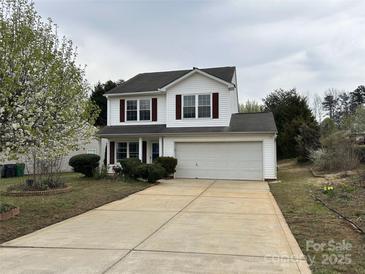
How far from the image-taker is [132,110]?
22.7 m

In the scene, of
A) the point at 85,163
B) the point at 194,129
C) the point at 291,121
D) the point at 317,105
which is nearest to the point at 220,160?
the point at 194,129

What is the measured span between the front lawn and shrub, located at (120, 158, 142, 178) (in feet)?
4.78

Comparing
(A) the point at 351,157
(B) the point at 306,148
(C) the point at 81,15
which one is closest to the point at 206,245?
(C) the point at 81,15

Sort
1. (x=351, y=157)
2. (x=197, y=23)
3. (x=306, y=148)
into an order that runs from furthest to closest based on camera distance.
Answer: (x=306, y=148)
(x=351, y=157)
(x=197, y=23)

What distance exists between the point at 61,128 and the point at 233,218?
5719 mm

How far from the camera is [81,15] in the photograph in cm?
1351

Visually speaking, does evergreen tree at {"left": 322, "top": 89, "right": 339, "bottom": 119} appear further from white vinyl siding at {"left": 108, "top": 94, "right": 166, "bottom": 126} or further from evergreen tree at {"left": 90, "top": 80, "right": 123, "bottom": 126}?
white vinyl siding at {"left": 108, "top": 94, "right": 166, "bottom": 126}

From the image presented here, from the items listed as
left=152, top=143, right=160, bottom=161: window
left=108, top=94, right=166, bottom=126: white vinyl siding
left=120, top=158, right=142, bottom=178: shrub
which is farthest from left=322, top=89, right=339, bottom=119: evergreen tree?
left=120, top=158, right=142, bottom=178: shrub

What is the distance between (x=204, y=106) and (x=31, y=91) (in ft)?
42.2

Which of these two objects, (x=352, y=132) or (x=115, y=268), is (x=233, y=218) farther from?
(x=352, y=132)

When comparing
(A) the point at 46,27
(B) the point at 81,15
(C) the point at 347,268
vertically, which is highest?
(B) the point at 81,15

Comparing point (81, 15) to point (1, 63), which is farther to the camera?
point (81, 15)

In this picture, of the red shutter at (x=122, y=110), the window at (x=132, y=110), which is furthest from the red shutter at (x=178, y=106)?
the red shutter at (x=122, y=110)

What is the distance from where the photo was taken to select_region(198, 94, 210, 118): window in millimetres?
20344
